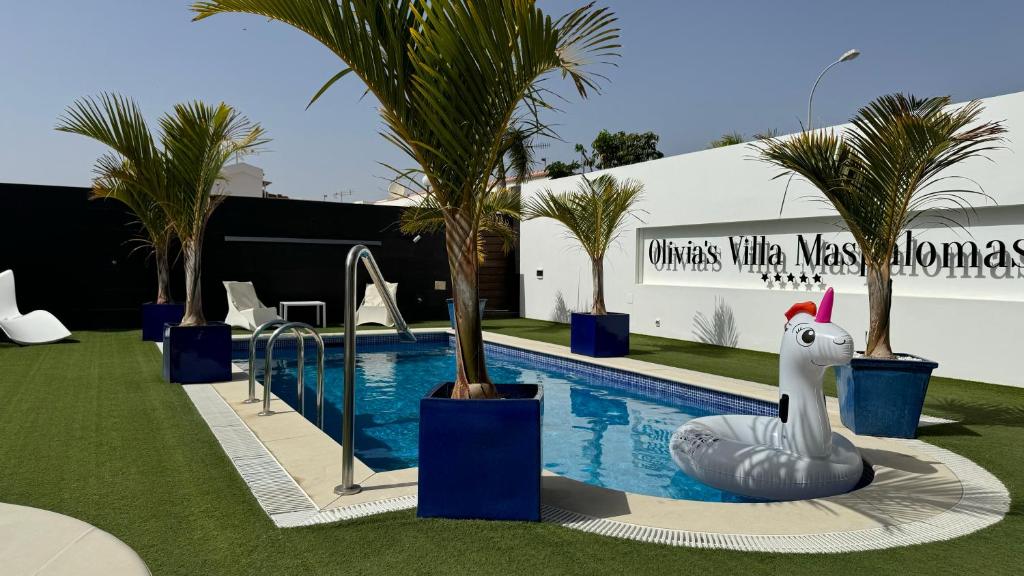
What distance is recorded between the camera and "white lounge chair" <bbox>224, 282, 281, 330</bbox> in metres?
11.6

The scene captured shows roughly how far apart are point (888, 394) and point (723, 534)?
2503 millimetres

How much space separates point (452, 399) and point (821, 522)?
179 cm

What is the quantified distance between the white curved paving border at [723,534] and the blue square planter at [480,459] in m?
0.20

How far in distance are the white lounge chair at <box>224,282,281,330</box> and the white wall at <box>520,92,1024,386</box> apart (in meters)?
6.00

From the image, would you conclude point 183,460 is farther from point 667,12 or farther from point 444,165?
point 667,12

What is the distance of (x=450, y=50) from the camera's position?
298cm

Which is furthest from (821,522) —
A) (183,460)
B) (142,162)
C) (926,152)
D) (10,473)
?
(142,162)

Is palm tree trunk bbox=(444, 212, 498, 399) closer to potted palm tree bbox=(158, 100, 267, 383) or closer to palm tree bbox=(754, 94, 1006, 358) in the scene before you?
palm tree bbox=(754, 94, 1006, 358)

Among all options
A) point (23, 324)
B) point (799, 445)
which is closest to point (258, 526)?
point (799, 445)

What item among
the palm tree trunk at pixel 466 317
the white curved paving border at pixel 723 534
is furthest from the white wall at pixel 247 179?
the palm tree trunk at pixel 466 317

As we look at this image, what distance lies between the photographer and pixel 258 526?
2.91m

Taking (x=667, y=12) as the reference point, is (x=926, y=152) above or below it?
below

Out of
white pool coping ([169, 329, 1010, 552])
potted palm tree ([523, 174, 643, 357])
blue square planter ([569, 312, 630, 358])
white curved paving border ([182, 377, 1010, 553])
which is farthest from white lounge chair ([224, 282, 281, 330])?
white curved paving border ([182, 377, 1010, 553])

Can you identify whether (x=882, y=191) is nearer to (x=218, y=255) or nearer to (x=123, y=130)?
(x=123, y=130)
